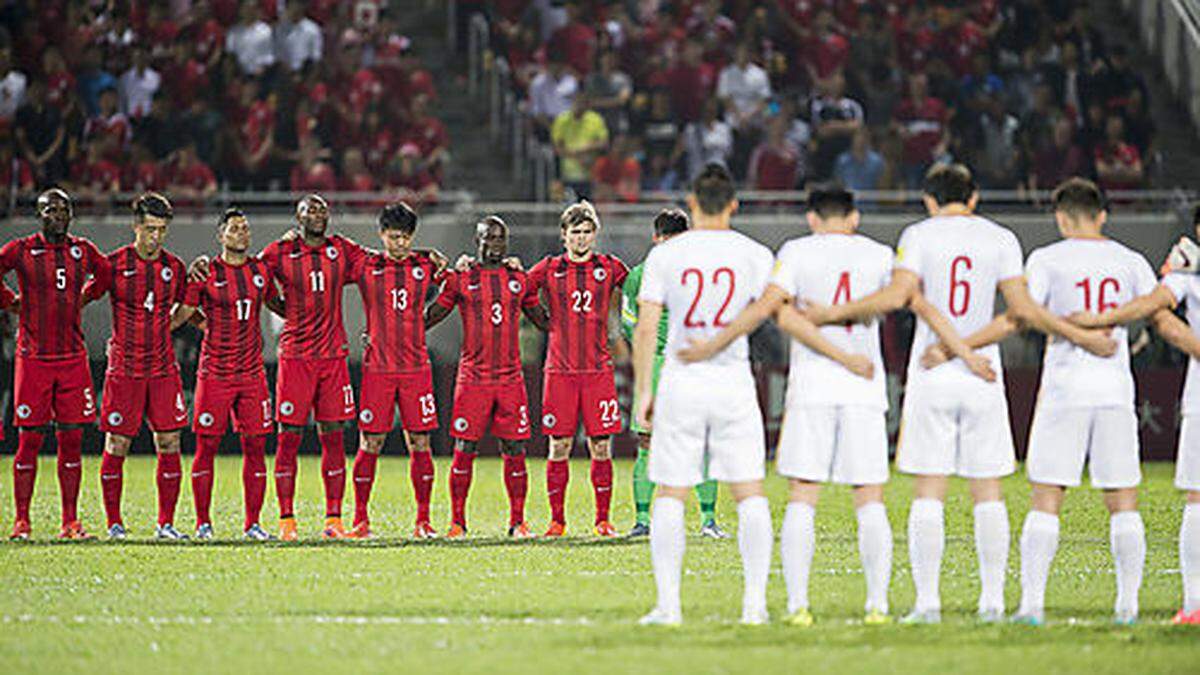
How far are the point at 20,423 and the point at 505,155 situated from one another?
1234 centimetres

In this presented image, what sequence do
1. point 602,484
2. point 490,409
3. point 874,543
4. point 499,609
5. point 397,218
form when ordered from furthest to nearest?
point 602,484, point 490,409, point 397,218, point 499,609, point 874,543

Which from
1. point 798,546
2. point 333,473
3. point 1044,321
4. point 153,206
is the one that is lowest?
point 798,546

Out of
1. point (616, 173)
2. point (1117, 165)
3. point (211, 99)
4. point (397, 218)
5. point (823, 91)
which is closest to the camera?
point (397, 218)

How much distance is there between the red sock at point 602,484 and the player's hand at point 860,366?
482 cm

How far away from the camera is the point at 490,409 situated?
1405 cm

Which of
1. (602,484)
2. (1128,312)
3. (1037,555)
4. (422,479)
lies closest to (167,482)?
(422,479)

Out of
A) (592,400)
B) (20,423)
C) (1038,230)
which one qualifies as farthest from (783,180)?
(20,423)

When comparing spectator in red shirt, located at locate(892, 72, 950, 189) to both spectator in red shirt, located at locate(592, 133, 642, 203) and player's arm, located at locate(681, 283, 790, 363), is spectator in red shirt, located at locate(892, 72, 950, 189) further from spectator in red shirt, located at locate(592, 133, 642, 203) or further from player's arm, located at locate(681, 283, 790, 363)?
player's arm, located at locate(681, 283, 790, 363)

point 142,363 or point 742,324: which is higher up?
point 742,324

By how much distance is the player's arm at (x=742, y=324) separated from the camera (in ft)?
31.2

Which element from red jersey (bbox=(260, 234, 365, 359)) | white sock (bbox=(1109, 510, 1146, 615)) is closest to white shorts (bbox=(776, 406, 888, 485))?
white sock (bbox=(1109, 510, 1146, 615))

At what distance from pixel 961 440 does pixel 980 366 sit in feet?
1.27

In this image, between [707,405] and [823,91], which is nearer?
[707,405]

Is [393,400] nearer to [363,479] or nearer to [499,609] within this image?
[363,479]
